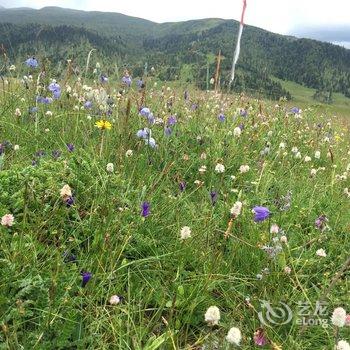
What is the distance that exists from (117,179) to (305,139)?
5197mm

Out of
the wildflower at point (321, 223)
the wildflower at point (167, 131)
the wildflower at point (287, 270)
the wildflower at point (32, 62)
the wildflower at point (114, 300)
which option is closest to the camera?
the wildflower at point (114, 300)

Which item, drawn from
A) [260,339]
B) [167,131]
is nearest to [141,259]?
[260,339]

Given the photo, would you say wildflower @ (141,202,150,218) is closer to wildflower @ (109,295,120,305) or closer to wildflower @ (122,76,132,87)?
wildflower @ (109,295,120,305)

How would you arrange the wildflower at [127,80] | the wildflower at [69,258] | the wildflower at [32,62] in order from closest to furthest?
1. the wildflower at [69,258]
2. the wildflower at [32,62]
3. the wildflower at [127,80]

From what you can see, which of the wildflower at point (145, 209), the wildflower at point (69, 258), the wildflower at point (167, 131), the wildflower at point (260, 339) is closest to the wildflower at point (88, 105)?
the wildflower at point (167, 131)

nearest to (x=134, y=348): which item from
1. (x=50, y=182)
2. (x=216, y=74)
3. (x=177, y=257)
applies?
(x=177, y=257)

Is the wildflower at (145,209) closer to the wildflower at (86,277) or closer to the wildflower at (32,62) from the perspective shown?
the wildflower at (86,277)

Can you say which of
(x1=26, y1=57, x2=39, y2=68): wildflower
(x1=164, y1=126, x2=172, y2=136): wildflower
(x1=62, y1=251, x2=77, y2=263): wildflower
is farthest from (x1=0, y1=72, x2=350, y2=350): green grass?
(x1=26, y1=57, x2=39, y2=68): wildflower

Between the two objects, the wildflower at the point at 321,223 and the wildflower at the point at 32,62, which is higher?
the wildflower at the point at 32,62

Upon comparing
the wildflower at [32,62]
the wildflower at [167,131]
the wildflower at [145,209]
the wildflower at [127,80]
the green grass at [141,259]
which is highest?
the wildflower at [32,62]

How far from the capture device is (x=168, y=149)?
5.13 metres

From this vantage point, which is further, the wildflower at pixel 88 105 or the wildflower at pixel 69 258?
the wildflower at pixel 88 105

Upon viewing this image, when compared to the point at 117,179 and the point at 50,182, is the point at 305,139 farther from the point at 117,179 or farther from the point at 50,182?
the point at 50,182

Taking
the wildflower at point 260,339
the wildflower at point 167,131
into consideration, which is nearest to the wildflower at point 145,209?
the wildflower at point 260,339
